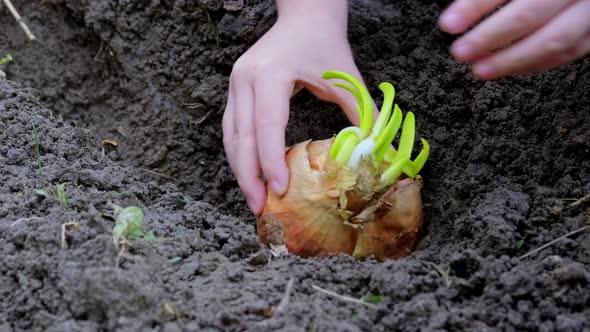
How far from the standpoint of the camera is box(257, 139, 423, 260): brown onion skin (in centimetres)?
134

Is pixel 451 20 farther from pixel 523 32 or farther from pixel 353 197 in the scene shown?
pixel 353 197

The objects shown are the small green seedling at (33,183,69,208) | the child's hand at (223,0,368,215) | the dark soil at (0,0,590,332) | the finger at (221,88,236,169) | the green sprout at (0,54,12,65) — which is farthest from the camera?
the green sprout at (0,54,12,65)

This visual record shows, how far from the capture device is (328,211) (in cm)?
134

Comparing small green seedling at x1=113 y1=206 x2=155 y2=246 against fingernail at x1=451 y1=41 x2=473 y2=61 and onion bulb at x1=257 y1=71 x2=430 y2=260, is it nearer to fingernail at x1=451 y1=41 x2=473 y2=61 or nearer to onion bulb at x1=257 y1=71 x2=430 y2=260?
onion bulb at x1=257 y1=71 x2=430 y2=260

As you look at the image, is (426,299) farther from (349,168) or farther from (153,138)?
(153,138)

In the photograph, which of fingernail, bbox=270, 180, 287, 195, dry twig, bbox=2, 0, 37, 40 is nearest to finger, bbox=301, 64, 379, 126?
fingernail, bbox=270, 180, 287, 195

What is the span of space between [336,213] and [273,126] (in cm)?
23

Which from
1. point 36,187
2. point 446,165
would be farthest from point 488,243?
point 36,187

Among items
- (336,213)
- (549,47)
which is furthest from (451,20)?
(336,213)

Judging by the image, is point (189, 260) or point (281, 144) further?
point (281, 144)

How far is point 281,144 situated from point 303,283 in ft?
1.18

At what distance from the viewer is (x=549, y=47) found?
1095mm

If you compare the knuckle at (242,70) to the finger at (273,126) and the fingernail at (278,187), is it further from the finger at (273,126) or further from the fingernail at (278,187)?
the fingernail at (278,187)

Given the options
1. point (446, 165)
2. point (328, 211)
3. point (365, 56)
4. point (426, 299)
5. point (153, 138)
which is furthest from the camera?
point (153, 138)
